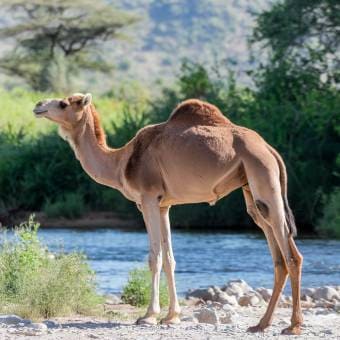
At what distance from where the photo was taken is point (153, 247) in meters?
13.2

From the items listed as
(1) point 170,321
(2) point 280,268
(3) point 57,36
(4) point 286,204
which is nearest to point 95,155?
(1) point 170,321

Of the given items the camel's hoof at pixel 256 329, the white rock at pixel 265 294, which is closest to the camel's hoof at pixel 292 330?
the camel's hoof at pixel 256 329

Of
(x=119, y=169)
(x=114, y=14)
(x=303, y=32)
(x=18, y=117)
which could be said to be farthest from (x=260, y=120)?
(x=114, y=14)

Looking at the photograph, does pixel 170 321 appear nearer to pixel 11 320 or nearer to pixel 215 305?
pixel 11 320

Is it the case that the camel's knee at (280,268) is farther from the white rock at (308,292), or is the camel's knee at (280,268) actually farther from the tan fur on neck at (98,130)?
the white rock at (308,292)

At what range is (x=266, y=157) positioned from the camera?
1253 cm

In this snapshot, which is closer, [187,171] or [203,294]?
[187,171]

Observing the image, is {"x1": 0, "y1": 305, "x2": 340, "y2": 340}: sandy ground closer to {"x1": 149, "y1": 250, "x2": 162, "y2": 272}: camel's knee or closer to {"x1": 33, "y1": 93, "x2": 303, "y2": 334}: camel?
{"x1": 33, "y1": 93, "x2": 303, "y2": 334}: camel

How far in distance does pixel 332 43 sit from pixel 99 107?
52.3 ft

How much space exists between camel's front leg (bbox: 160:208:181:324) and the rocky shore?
0.47 feet

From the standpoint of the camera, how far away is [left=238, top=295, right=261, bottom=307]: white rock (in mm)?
17172

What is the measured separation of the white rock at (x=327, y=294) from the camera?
1797 centimetres

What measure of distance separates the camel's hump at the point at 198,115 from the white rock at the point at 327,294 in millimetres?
5427

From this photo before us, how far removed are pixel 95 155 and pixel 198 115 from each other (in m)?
1.28
